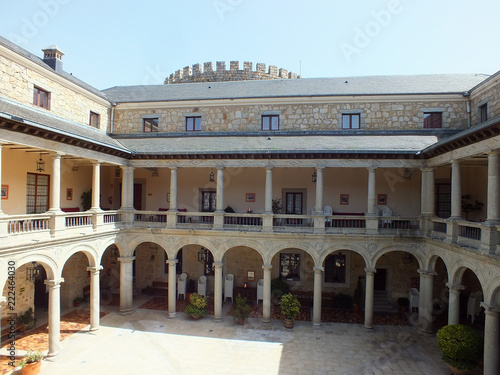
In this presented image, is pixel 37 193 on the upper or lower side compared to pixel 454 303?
upper

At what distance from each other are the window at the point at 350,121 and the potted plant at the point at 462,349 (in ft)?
36.6

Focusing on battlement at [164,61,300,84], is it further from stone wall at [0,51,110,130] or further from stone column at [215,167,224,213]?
stone column at [215,167,224,213]

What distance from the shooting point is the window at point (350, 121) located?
17.6m

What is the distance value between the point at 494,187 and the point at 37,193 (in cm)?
1894

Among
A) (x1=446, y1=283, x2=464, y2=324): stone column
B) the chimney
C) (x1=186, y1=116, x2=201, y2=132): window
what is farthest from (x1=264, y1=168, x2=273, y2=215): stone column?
the chimney

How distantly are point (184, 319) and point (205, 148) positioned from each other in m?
9.08

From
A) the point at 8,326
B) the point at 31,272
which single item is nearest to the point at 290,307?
the point at 31,272

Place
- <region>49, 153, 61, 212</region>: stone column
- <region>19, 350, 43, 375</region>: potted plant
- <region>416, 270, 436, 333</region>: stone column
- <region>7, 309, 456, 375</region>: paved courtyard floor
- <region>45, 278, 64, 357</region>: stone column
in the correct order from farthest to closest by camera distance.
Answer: <region>416, 270, 436, 333</region>: stone column < <region>49, 153, 61, 212</region>: stone column < <region>45, 278, 64, 357</region>: stone column < <region>7, 309, 456, 375</region>: paved courtyard floor < <region>19, 350, 43, 375</region>: potted plant

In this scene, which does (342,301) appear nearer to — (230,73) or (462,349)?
(462,349)

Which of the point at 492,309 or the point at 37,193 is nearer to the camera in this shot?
the point at 492,309

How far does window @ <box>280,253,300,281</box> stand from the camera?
18.7 meters

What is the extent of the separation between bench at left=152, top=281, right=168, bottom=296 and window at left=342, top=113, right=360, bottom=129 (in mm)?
15140

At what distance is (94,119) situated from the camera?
706 inches

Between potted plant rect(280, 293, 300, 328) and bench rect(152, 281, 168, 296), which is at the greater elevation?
potted plant rect(280, 293, 300, 328)
